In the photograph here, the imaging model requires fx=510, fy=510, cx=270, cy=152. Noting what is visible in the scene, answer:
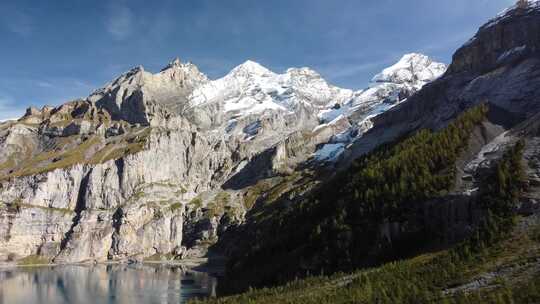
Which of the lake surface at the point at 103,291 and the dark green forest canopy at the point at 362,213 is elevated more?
the dark green forest canopy at the point at 362,213

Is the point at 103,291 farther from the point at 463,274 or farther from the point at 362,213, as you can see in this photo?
the point at 463,274

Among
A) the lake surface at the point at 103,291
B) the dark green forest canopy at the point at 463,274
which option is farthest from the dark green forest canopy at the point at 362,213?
the lake surface at the point at 103,291

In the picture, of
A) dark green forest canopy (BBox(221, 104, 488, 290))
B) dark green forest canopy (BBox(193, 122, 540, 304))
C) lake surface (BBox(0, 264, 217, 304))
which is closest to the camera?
dark green forest canopy (BBox(193, 122, 540, 304))

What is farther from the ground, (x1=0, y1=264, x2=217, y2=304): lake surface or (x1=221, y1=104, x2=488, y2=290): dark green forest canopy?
(x1=221, y1=104, x2=488, y2=290): dark green forest canopy

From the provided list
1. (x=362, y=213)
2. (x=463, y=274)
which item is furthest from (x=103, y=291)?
(x=463, y=274)

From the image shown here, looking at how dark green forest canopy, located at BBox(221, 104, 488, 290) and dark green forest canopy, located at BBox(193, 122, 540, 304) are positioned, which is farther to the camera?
dark green forest canopy, located at BBox(221, 104, 488, 290)

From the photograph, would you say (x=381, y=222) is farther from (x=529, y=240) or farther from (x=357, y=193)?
(x=529, y=240)

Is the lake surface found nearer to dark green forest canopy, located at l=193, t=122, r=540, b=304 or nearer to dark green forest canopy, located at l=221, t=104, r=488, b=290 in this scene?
dark green forest canopy, located at l=221, t=104, r=488, b=290

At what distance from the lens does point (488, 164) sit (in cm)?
9981

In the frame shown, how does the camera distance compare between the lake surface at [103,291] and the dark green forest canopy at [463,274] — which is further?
the lake surface at [103,291]

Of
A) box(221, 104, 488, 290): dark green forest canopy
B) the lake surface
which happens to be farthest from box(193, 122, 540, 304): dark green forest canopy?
the lake surface

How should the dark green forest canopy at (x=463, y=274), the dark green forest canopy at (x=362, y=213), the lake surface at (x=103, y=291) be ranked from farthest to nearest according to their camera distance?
the lake surface at (x=103, y=291) → the dark green forest canopy at (x=362, y=213) → the dark green forest canopy at (x=463, y=274)

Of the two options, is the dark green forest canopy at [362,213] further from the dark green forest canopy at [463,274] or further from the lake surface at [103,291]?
the lake surface at [103,291]

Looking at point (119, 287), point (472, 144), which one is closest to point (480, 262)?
point (472, 144)
